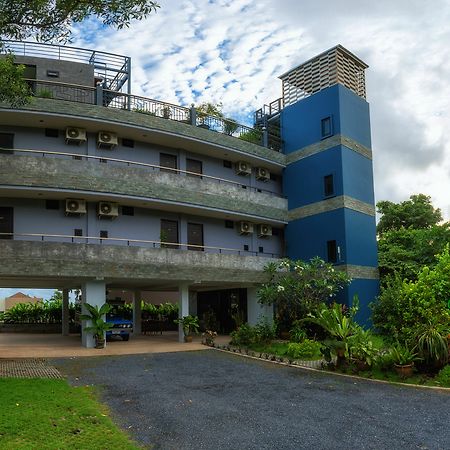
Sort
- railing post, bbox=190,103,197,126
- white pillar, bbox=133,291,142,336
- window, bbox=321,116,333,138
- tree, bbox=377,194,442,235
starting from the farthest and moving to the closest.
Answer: tree, bbox=377,194,442,235 → white pillar, bbox=133,291,142,336 → window, bbox=321,116,333,138 → railing post, bbox=190,103,197,126

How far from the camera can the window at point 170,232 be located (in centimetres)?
2642

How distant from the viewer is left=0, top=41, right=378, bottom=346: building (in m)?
22.1

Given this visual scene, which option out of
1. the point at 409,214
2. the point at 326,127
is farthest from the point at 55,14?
the point at 409,214

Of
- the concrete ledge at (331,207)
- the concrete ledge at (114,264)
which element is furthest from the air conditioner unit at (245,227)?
the concrete ledge at (114,264)

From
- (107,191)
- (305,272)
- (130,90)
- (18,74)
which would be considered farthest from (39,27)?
(305,272)

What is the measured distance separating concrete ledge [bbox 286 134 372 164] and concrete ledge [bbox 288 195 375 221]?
9.50 feet

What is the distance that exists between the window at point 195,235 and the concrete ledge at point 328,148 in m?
7.34

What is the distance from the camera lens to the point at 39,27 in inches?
498

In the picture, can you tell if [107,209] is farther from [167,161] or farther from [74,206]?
[167,161]

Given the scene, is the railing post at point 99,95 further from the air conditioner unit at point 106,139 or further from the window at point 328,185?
the window at point 328,185

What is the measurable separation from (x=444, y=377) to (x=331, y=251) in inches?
580

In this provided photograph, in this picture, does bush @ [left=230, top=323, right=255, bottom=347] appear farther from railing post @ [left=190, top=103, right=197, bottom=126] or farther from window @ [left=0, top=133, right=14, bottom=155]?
window @ [left=0, top=133, right=14, bottom=155]

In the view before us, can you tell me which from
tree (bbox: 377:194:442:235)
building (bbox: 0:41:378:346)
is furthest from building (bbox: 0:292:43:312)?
tree (bbox: 377:194:442:235)

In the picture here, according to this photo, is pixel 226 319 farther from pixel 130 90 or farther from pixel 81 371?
pixel 81 371
